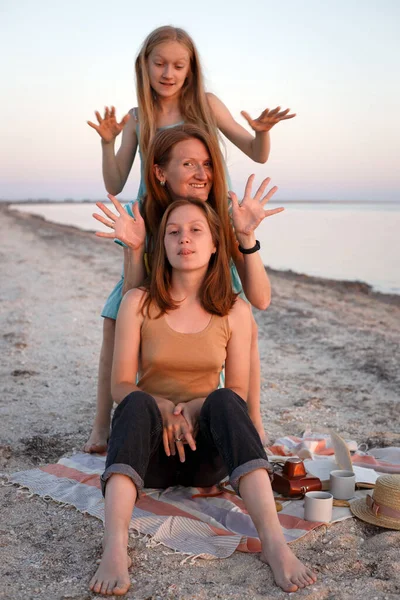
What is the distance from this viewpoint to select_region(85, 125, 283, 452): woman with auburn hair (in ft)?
10.8

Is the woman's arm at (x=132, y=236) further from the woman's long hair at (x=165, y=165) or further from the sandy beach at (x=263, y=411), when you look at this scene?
the sandy beach at (x=263, y=411)

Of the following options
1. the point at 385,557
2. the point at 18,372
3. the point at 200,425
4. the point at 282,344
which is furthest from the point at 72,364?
the point at 385,557

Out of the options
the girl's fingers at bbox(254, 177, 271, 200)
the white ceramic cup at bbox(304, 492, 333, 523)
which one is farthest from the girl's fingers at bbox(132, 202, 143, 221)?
the white ceramic cup at bbox(304, 492, 333, 523)

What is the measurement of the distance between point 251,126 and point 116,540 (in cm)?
238

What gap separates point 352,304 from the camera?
10625 millimetres

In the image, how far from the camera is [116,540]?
8.23ft

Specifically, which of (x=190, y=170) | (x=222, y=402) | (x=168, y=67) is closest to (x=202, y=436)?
(x=222, y=402)

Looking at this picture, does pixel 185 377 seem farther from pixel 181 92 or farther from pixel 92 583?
pixel 181 92

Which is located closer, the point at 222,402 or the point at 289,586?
the point at 289,586

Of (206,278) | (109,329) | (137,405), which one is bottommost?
(137,405)

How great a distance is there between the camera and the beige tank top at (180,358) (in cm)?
302

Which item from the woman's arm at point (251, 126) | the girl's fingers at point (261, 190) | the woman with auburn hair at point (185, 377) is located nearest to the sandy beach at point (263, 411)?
the woman with auburn hair at point (185, 377)

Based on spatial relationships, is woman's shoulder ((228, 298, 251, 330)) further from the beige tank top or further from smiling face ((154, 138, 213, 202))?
smiling face ((154, 138, 213, 202))

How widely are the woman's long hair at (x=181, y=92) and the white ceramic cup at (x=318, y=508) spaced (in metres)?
2.01
